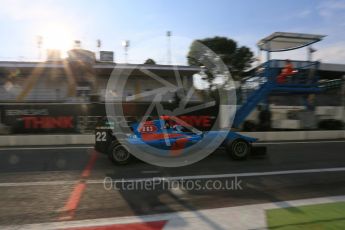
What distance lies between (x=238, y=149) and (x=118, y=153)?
11.0 feet

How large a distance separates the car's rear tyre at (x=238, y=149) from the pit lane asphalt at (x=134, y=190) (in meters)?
0.23

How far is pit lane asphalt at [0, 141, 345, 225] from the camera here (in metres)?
6.27

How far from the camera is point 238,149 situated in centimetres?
1023

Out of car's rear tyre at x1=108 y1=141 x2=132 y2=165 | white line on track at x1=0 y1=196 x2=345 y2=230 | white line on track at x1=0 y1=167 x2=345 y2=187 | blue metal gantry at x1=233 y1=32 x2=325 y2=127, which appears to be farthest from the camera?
blue metal gantry at x1=233 y1=32 x2=325 y2=127

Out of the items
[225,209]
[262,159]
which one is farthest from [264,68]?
[225,209]

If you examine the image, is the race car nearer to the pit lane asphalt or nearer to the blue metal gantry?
the pit lane asphalt

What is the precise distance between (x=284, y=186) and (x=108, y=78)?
2417 cm

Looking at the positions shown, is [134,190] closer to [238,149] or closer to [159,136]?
[159,136]

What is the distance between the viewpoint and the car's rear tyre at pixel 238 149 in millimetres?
10148

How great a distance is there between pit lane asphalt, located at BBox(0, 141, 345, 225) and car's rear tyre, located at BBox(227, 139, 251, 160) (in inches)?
9.0

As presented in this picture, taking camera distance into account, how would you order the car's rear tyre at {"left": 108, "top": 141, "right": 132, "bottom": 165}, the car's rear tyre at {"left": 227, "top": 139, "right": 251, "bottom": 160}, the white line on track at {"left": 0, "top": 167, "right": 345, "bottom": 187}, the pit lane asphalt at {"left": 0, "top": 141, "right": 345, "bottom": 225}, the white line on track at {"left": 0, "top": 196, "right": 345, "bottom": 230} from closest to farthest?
the white line on track at {"left": 0, "top": 196, "right": 345, "bottom": 230} → the pit lane asphalt at {"left": 0, "top": 141, "right": 345, "bottom": 225} → the white line on track at {"left": 0, "top": 167, "right": 345, "bottom": 187} → the car's rear tyre at {"left": 108, "top": 141, "right": 132, "bottom": 165} → the car's rear tyre at {"left": 227, "top": 139, "right": 251, "bottom": 160}

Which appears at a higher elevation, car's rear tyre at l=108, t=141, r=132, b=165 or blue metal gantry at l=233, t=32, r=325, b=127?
blue metal gantry at l=233, t=32, r=325, b=127

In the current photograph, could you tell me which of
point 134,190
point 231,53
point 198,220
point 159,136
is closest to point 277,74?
point 159,136

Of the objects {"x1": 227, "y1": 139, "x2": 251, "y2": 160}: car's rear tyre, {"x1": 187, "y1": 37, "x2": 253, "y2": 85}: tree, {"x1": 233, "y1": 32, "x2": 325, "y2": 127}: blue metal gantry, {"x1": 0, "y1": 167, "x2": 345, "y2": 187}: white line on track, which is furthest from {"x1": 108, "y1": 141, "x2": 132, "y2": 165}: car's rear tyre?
{"x1": 187, "y1": 37, "x2": 253, "y2": 85}: tree
